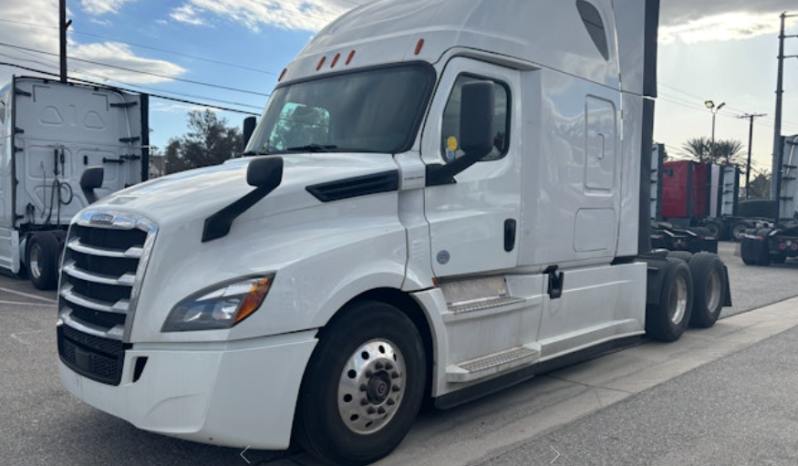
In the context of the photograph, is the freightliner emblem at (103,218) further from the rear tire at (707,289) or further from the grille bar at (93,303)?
the rear tire at (707,289)

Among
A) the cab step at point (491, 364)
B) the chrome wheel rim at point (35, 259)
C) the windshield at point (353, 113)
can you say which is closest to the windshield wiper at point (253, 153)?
the windshield at point (353, 113)

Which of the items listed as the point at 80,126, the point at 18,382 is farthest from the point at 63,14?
the point at 18,382

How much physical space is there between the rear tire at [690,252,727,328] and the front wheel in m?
5.59

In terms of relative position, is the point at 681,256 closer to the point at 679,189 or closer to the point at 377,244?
the point at 377,244

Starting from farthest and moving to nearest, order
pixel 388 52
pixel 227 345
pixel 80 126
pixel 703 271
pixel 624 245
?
pixel 80 126, pixel 703 271, pixel 624 245, pixel 388 52, pixel 227 345

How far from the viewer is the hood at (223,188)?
3777mm

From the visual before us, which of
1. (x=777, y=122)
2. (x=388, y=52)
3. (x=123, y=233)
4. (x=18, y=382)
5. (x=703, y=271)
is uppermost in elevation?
(x=777, y=122)

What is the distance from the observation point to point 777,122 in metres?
33.8

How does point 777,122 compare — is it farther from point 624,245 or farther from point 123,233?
point 123,233

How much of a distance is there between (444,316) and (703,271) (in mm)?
5454

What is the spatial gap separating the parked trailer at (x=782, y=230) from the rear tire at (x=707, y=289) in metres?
10.3

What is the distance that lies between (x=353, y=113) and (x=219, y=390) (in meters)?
2.24

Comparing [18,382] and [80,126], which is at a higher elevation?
[80,126]

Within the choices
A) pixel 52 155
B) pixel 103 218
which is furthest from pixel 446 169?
pixel 52 155
